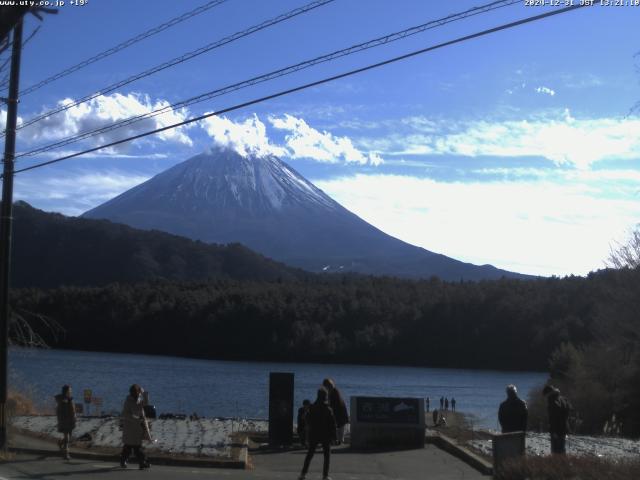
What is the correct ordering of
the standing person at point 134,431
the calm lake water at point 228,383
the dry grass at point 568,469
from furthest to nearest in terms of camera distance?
the calm lake water at point 228,383 → the standing person at point 134,431 → the dry grass at point 568,469

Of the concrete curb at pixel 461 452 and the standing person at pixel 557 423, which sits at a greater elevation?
the standing person at pixel 557 423

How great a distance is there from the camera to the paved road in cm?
1281

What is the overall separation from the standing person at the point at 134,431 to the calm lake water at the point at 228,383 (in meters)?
13.7

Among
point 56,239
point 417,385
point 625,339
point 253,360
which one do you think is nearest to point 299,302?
point 253,360

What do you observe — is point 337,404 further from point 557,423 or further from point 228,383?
point 228,383

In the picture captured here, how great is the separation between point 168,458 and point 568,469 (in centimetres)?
668

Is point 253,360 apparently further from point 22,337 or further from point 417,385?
point 22,337

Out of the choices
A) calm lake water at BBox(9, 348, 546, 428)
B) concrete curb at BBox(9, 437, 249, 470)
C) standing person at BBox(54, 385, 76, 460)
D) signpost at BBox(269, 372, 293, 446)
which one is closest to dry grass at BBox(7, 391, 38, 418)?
calm lake water at BBox(9, 348, 546, 428)

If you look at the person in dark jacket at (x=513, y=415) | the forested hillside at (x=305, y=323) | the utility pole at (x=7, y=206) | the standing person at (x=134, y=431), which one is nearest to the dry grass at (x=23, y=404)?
the utility pole at (x=7, y=206)

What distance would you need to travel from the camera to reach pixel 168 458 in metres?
14.4

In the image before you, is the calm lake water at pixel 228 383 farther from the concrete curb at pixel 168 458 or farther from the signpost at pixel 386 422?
the signpost at pixel 386 422

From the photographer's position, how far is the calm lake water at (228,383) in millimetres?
42969

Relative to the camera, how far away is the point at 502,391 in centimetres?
6844

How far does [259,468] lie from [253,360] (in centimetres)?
8581
